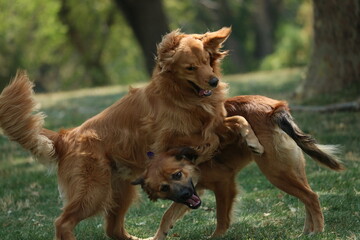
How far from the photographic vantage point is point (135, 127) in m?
7.08

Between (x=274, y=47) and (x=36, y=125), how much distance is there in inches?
1705

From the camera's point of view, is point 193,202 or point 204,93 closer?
point 193,202

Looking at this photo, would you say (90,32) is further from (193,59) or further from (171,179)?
(171,179)

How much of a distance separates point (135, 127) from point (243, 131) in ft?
3.70

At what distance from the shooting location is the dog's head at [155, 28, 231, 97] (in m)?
6.82

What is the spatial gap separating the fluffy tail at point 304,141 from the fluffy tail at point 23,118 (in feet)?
7.65

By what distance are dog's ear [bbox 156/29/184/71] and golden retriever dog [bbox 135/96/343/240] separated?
85cm

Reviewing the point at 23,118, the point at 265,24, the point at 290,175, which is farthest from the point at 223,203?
the point at 265,24

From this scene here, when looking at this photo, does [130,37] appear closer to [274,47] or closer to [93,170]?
[274,47]

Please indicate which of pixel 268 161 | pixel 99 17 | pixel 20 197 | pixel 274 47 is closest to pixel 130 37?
pixel 99 17

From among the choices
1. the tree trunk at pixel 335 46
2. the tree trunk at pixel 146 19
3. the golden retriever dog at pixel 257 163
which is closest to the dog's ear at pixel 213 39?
the golden retriever dog at pixel 257 163

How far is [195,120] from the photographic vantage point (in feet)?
22.9

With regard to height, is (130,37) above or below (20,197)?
below

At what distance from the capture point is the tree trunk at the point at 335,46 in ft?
43.1
